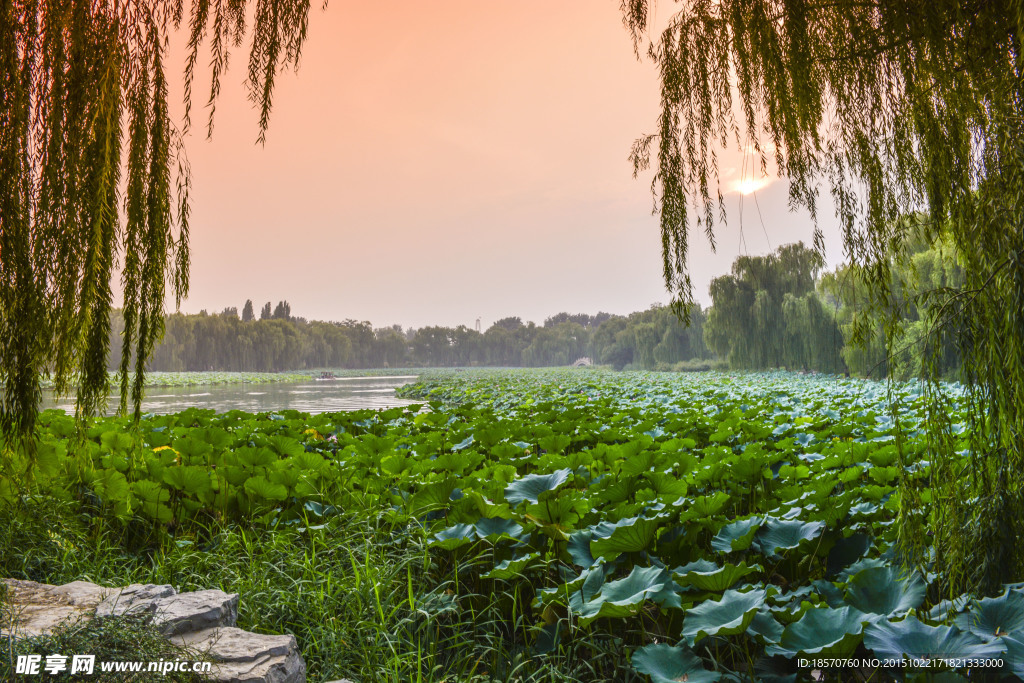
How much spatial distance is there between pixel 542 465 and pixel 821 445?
70.3 inches

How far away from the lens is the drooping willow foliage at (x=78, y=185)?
1.14 metres

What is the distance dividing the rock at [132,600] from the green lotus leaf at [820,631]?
1.61 meters

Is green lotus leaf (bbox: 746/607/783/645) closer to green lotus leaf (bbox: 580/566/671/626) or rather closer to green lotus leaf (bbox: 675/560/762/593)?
green lotus leaf (bbox: 675/560/762/593)

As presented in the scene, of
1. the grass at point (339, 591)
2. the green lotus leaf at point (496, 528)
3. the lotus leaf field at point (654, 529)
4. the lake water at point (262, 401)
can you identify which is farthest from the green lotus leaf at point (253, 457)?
the lake water at point (262, 401)

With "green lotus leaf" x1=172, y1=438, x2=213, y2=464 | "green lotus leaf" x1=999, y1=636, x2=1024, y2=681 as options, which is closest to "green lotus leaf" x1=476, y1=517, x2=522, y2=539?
"green lotus leaf" x1=999, y1=636, x2=1024, y2=681

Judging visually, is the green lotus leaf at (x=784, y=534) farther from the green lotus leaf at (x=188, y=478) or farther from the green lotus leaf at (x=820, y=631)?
the green lotus leaf at (x=188, y=478)

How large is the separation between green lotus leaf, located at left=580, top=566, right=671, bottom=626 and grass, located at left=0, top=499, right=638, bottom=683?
0.26m

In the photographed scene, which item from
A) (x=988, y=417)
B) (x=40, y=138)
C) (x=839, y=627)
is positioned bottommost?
(x=839, y=627)

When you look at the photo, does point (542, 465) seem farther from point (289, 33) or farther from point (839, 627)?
point (289, 33)

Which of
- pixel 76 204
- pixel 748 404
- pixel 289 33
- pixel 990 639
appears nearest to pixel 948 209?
pixel 990 639

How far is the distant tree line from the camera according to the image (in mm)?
8148

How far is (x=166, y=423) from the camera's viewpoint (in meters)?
4.79

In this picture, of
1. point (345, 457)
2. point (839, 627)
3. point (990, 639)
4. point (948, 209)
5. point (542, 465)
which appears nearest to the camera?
point (990, 639)

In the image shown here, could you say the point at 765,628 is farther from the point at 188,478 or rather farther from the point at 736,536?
the point at 188,478
